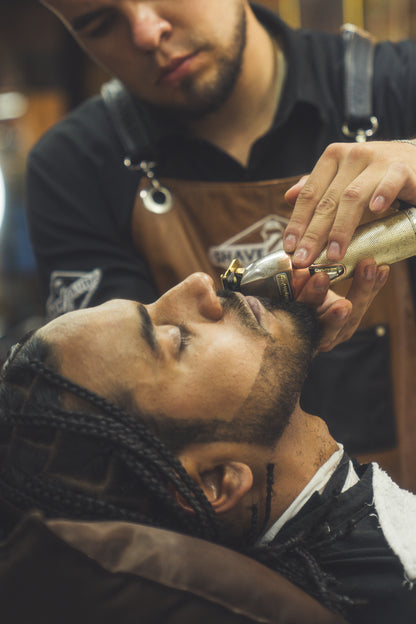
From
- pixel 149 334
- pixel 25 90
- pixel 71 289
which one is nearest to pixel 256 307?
pixel 149 334

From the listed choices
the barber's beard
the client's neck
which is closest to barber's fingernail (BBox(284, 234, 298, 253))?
the client's neck

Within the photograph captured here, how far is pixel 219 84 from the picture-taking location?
176 centimetres

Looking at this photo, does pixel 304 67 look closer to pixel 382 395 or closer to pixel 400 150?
pixel 400 150

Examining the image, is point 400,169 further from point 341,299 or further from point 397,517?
point 397,517

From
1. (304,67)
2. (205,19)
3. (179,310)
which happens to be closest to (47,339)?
(179,310)

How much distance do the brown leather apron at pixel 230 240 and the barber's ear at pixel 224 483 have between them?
730 mm

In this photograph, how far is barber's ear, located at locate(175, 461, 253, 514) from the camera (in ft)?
3.92

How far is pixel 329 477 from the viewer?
4.32ft

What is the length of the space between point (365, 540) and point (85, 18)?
147 cm

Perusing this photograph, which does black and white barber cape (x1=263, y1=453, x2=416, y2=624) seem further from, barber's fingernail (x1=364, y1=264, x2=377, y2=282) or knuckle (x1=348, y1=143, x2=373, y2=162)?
knuckle (x1=348, y1=143, x2=373, y2=162)

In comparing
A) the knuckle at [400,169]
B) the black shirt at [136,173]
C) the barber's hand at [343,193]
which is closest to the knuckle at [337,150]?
the barber's hand at [343,193]

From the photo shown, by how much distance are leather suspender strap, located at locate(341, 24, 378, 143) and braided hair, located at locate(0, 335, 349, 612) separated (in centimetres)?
106

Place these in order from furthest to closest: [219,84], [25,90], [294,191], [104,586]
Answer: [25,90]
[219,84]
[294,191]
[104,586]

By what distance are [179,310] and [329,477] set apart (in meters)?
0.47
